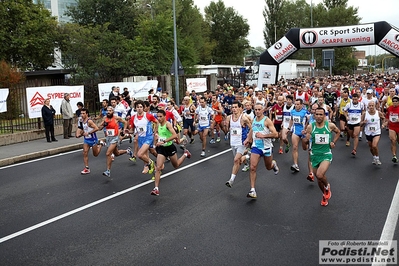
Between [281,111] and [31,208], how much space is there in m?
7.81

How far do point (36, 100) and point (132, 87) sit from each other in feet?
19.9

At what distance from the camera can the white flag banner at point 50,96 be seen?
17.4 m

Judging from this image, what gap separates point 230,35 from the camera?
77.4m

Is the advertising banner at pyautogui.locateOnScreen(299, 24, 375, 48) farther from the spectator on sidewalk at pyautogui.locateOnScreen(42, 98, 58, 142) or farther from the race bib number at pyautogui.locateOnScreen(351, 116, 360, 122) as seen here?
the spectator on sidewalk at pyautogui.locateOnScreen(42, 98, 58, 142)

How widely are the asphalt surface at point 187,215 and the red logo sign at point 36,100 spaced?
20.1ft

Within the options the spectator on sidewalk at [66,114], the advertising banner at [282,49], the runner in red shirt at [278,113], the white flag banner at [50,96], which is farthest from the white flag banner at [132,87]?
the runner in red shirt at [278,113]

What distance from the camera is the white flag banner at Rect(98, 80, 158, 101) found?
21016 mm

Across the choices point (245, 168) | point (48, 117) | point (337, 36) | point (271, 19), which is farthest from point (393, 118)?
point (271, 19)

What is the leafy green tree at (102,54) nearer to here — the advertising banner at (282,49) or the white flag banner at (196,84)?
the white flag banner at (196,84)

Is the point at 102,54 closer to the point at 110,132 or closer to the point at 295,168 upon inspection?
the point at 110,132

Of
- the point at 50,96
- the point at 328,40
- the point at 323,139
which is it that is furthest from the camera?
the point at 328,40

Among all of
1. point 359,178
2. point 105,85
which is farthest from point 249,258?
point 105,85

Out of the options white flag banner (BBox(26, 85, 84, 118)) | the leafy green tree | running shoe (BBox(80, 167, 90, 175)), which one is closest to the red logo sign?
white flag banner (BBox(26, 85, 84, 118))

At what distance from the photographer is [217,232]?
6.66 meters
